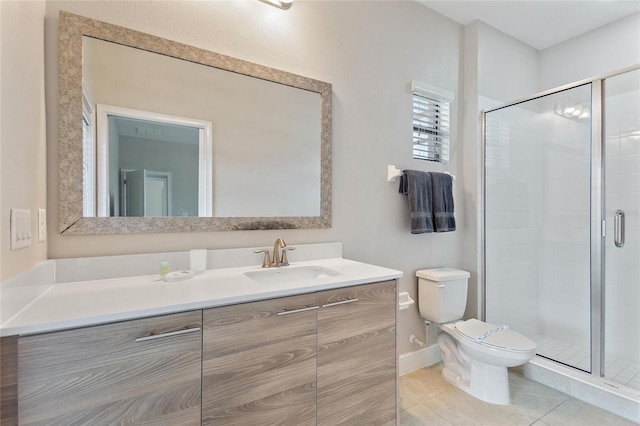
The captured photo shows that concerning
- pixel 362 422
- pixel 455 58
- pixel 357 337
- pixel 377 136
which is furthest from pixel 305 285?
pixel 455 58

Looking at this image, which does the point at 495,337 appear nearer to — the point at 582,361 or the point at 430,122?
the point at 582,361

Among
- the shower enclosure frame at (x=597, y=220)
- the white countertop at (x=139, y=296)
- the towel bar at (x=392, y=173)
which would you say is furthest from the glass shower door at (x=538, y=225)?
the white countertop at (x=139, y=296)

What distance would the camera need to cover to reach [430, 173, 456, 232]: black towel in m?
2.21

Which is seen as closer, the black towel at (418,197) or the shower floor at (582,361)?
the shower floor at (582,361)

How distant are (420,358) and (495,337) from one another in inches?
24.6

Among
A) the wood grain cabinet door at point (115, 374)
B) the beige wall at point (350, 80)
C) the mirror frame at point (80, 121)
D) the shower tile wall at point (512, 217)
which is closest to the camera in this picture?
the wood grain cabinet door at point (115, 374)

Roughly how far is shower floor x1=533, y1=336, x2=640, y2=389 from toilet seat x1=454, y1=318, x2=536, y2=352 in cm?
52

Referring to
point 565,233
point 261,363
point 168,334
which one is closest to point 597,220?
point 565,233

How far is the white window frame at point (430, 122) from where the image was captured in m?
2.31

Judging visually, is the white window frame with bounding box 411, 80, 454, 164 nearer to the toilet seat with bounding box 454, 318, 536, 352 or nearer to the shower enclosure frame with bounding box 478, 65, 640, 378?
the shower enclosure frame with bounding box 478, 65, 640, 378

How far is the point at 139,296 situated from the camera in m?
1.08

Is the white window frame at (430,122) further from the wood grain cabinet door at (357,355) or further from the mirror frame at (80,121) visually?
the wood grain cabinet door at (357,355)

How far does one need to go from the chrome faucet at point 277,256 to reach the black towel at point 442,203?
1.17 meters

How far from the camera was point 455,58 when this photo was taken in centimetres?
255
